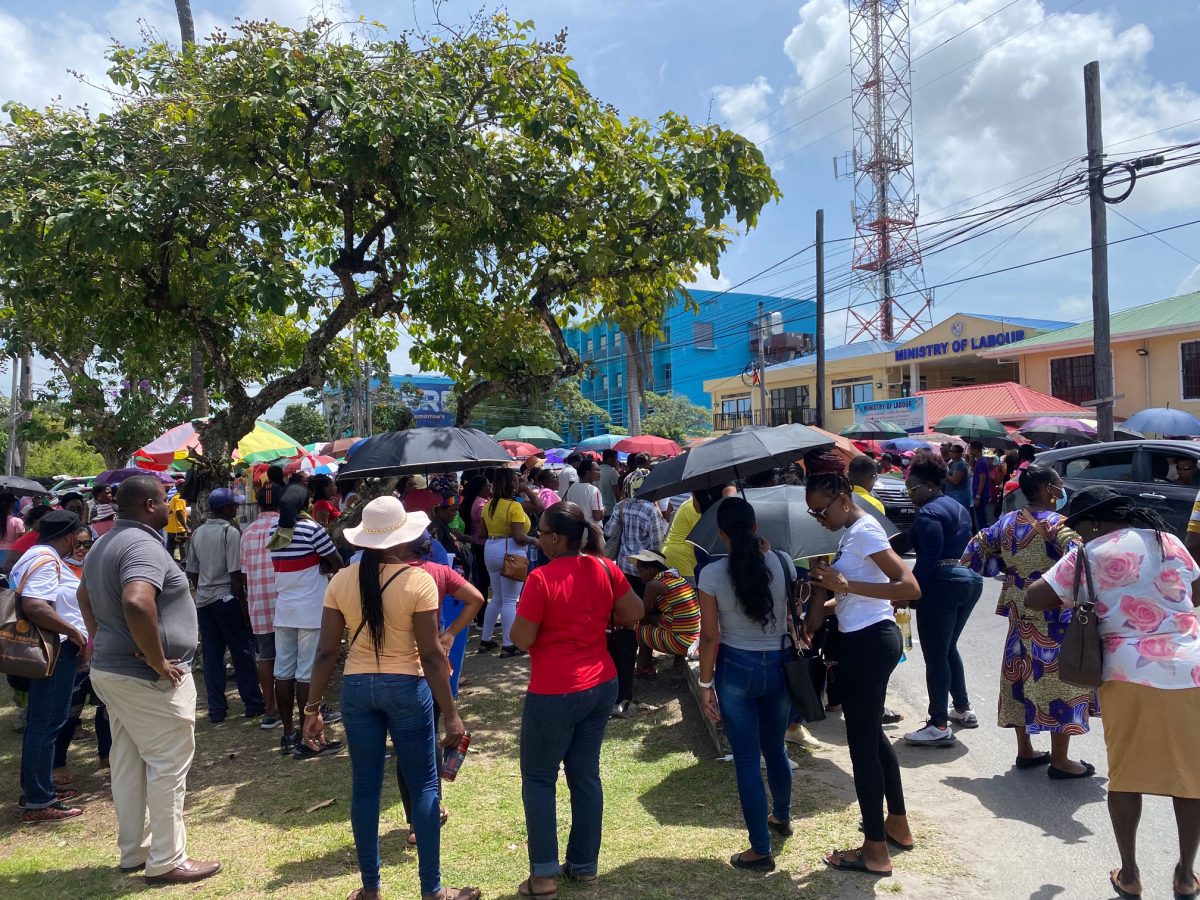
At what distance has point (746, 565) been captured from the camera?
3885 mm

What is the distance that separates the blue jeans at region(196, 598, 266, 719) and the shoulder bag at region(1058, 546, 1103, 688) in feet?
18.9

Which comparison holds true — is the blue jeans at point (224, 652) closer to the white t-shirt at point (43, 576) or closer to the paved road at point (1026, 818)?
the white t-shirt at point (43, 576)

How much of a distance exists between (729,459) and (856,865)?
115 inches

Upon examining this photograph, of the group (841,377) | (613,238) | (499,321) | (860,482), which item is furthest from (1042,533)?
(841,377)

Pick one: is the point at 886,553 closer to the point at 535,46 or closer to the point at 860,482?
the point at 860,482

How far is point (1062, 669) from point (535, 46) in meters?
6.74

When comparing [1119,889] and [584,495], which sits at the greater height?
[584,495]

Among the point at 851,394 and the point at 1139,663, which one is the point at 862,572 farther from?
the point at 851,394

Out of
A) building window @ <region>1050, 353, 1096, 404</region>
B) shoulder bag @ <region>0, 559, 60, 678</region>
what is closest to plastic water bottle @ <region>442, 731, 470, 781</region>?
shoulder bag @ <region>0, 559, 60, 678</region>

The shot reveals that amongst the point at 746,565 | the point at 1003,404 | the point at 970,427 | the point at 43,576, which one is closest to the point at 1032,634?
the point at 746,565

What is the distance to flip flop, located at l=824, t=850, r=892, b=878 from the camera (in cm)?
386

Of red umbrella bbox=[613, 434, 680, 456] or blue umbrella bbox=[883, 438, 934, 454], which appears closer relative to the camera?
red umbrella bbox=[613, 434, 680, 456]

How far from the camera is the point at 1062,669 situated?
355 centimetres

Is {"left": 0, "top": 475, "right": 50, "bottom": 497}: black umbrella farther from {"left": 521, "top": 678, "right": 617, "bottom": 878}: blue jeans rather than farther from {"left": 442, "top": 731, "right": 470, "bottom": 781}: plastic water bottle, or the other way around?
{"left": 521, "top": 678, "right": 617, "bottom": 878}: blue jeans
